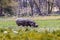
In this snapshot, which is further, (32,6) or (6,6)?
(32,6)

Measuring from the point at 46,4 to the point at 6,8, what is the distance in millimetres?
5740

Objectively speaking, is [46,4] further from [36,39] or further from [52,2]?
[36,39]

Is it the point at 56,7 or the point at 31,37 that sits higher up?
the point at 31,37

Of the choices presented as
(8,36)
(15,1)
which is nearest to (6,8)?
(15,1)

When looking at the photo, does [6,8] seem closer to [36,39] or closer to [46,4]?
[46,4]

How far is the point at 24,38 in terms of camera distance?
319cm

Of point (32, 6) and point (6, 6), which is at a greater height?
point (6, 6)

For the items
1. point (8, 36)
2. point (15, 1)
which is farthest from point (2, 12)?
point (8, 36)

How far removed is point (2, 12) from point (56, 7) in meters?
8.28

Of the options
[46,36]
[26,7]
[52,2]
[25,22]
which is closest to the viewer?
[46,36]

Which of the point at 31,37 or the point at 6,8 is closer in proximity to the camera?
the point at 31,37

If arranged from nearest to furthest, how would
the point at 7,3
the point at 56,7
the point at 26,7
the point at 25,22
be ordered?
the point at 25,22, the point at 7,3, the point at 56,7, the point at 26,7

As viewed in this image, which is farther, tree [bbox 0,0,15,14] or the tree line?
the tree line

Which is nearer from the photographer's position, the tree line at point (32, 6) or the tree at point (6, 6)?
the tree at point (6, 6)
